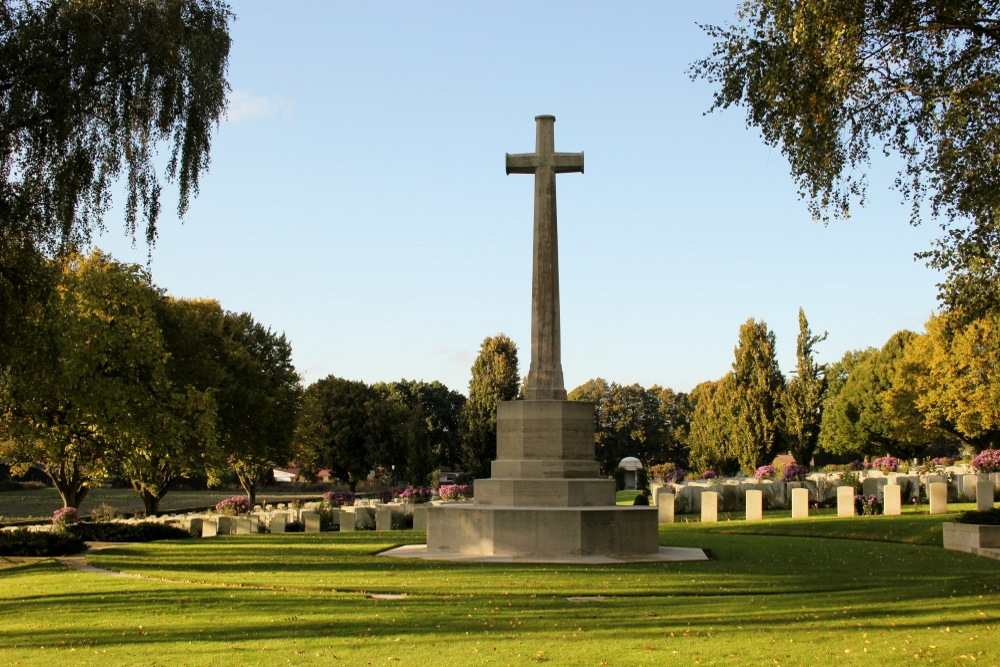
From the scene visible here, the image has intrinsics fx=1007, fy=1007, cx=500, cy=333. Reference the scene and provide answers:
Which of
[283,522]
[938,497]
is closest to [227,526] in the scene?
[283,522]

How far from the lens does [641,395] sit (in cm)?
9938

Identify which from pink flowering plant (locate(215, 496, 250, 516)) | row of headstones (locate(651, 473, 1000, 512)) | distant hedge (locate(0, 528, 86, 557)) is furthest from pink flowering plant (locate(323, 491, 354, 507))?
distant hedge (locate(0, 528, 86, 557))

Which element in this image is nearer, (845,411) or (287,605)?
(287,605)

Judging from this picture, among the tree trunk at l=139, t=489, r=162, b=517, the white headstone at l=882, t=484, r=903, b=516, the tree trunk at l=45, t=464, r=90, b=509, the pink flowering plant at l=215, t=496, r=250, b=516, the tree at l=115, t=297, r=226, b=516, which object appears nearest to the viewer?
the tree at l=115, t=297, r=226, b=516

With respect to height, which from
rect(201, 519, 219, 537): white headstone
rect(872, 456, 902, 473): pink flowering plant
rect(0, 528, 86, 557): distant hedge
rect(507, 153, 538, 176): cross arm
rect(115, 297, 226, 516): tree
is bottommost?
rect(201, 519, 219, 537): white headstone

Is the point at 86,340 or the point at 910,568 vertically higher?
the point at 86,340

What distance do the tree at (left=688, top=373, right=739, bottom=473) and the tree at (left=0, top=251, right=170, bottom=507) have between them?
34702 mm

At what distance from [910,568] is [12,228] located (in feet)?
46.4

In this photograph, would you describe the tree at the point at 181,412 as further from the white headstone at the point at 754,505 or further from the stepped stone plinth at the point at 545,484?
the white headstone at the point at 754,505

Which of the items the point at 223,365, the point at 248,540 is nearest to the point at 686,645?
the point at 248,540

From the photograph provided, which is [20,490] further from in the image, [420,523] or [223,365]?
[420,523]

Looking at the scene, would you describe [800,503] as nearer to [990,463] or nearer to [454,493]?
[990,463]

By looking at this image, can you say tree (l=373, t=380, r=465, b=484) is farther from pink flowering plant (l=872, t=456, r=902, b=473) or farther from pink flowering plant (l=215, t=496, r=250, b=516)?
pink flowering plant (l=872, t=456, r=902, b=473)

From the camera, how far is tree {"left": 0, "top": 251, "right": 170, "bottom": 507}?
22.1 m
